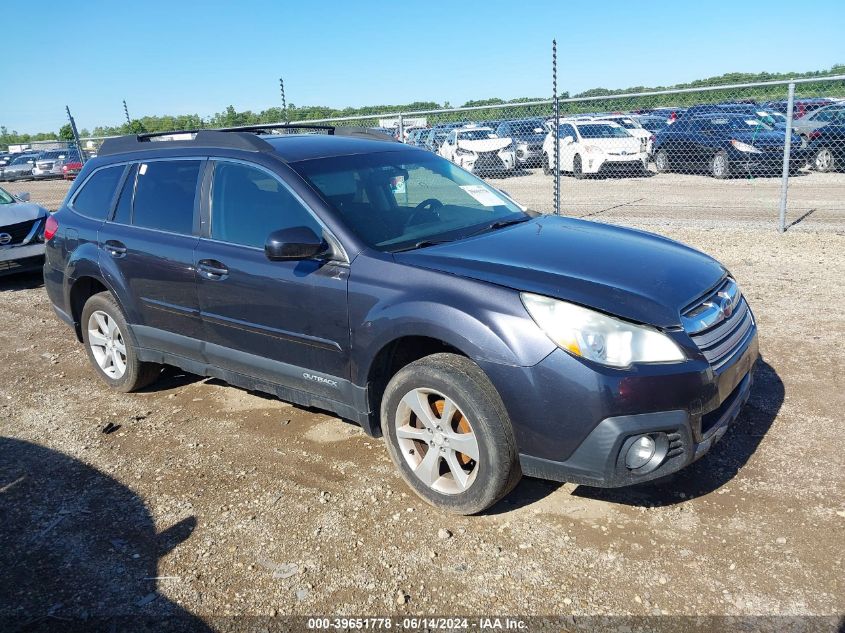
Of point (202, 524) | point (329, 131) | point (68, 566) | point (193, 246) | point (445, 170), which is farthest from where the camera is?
point (329, 131)

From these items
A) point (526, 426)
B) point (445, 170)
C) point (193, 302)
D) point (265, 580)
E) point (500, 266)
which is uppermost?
point (445, 170)

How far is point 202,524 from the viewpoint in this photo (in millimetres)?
3438

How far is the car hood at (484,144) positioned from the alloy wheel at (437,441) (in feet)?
50.1

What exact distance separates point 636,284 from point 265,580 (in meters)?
2.09

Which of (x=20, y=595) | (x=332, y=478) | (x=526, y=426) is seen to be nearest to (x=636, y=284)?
(x=526, y=426)

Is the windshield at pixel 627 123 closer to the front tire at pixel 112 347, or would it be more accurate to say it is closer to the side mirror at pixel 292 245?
the front tire at pixel 112 347

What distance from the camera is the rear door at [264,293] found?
3.65 m

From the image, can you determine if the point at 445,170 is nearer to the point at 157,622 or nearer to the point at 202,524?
the point at 202,524

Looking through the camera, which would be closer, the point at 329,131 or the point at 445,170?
the point at 445,170

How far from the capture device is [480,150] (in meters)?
18.0

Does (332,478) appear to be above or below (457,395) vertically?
below

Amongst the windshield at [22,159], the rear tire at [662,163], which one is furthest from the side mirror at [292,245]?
the windshield at [22,159]

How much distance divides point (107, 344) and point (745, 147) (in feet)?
48.4

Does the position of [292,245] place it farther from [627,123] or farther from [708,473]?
[627,123]
